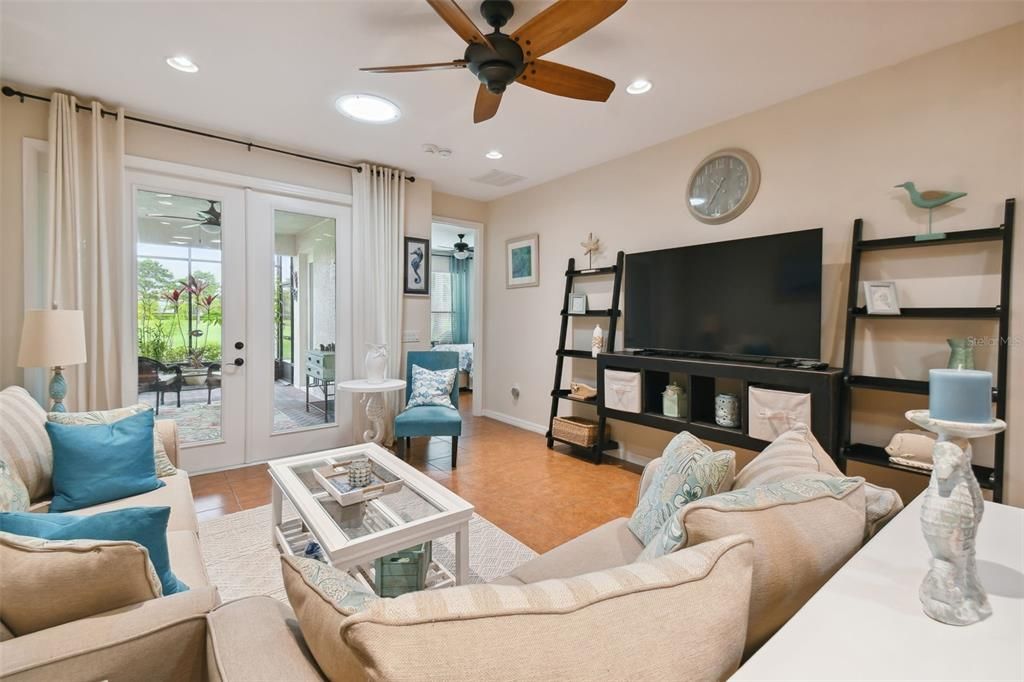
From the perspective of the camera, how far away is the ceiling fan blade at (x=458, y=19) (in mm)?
1698

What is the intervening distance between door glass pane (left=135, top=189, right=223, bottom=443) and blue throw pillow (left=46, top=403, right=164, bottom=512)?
1.65 meters

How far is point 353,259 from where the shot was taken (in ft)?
13.6

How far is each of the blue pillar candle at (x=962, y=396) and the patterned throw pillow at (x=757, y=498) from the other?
29cm

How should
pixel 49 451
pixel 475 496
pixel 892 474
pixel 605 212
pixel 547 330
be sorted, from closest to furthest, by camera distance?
pixel 49 451, pixel 892 474, pixel 475 496, pixel 605 212, pixel 547 330

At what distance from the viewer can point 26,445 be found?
5.98ft

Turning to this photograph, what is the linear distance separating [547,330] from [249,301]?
2713 mm

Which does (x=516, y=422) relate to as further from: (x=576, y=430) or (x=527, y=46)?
(x=527, y=46)

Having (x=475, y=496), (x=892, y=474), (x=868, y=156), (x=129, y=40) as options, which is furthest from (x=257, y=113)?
(x=892, y=474)

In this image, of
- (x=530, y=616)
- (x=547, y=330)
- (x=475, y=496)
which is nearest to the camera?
(x=530, y=616)

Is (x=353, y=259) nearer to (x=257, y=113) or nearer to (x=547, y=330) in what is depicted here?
(x=257, y=113)

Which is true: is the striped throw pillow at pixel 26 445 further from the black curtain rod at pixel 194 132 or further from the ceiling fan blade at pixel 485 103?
the ceiling fan blade at pixel 485 103

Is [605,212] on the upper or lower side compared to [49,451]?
upper

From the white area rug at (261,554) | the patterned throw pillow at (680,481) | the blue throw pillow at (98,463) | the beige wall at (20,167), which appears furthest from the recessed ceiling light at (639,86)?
the blue throw pillow at (98,463)

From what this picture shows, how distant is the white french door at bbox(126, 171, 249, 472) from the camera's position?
10.9 ft
